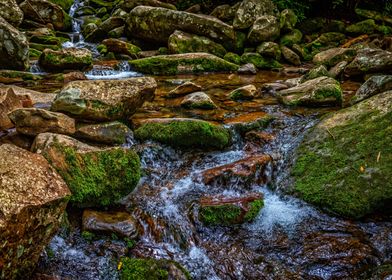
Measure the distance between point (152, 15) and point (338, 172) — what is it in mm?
11206

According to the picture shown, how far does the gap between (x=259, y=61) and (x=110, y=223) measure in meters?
10.4

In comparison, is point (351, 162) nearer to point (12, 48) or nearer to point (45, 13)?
point (12, 48)

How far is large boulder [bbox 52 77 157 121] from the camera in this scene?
4840mm

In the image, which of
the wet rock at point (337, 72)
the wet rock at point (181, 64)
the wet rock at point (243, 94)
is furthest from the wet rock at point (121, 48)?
the wet rock at point (337, 72)

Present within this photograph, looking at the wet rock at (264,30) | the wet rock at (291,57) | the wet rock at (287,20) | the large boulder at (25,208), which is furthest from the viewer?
the wet rock at (287,20)

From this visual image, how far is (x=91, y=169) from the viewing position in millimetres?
3572

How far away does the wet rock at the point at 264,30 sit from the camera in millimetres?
13281

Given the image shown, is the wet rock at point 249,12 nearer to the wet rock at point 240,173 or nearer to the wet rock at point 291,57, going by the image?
the wet rock at point 291,57

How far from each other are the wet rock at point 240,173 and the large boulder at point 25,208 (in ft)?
6.79

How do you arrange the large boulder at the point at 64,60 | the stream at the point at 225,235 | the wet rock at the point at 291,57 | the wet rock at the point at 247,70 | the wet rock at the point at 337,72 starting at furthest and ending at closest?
the wet rock at the point at 291,57
the wet rock at the point at 247,70
the large boulder at the point at 64,60
the wet rock at the point at 337,72
the stream at the point at 225,235

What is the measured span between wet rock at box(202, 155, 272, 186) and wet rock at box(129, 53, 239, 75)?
6886 mm

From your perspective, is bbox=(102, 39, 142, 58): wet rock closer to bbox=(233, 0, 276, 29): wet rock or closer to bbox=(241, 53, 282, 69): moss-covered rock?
bbox=(241, 53, 282, 69): moss-covered rock

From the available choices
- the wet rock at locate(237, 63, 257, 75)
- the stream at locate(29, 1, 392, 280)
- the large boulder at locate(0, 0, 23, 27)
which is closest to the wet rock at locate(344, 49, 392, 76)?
the wet rock at locate(237, 63, 257, 75)

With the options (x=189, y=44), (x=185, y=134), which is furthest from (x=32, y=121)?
(x=189, y=44)
